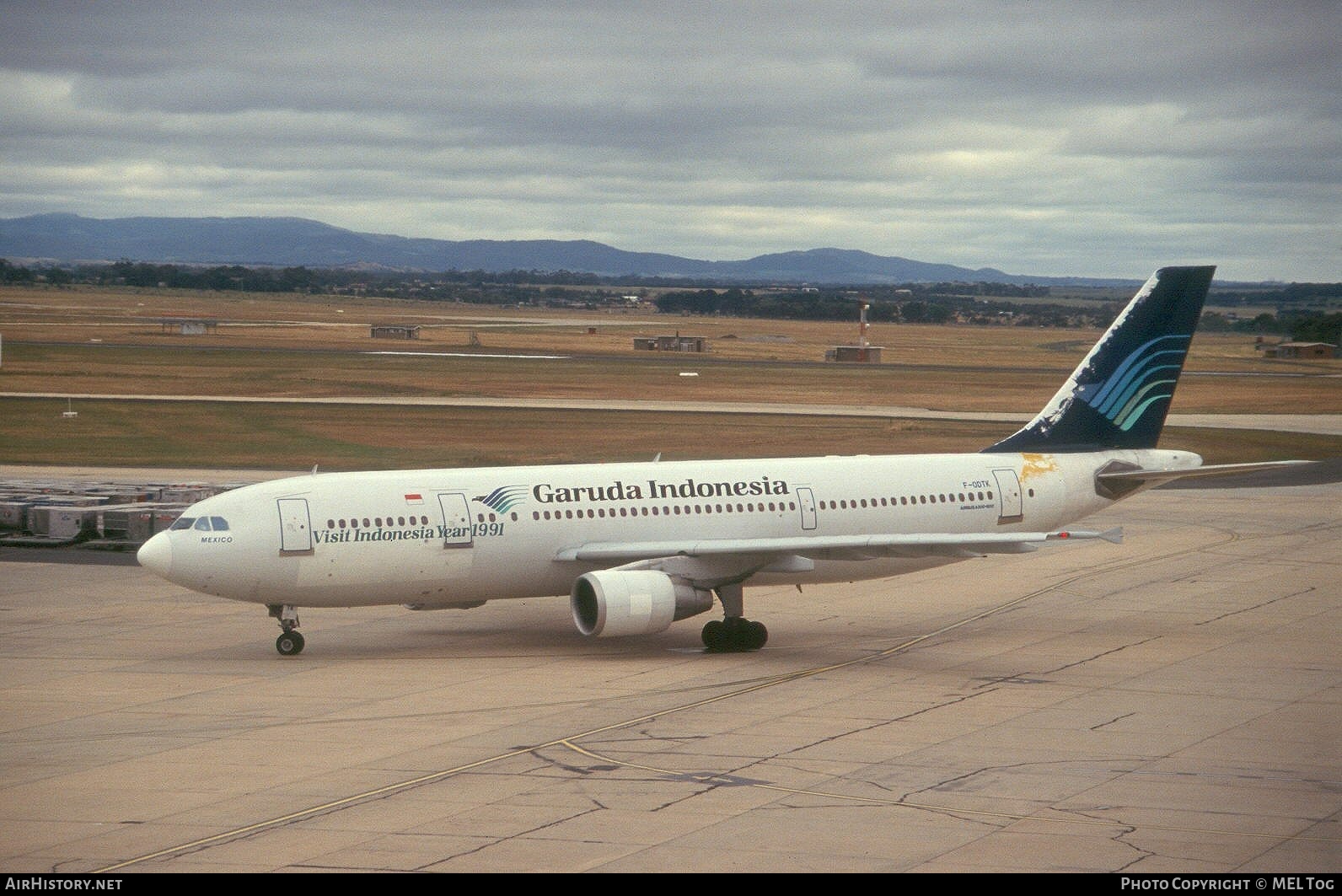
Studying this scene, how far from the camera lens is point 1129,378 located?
1750 inches

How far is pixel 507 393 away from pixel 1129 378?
7037cm

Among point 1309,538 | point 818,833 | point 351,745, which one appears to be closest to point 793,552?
point 351,745

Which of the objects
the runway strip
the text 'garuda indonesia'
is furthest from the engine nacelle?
the runway strip

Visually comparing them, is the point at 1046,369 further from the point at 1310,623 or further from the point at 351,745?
the point at 351,745

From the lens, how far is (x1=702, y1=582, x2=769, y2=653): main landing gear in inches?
1433

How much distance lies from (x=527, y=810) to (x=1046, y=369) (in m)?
128

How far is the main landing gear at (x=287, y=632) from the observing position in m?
35.4

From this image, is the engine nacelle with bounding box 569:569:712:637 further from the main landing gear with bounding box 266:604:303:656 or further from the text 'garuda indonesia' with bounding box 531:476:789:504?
the main landing gear with bounding box 266:604:303:656

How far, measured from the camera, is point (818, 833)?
21.3 meters

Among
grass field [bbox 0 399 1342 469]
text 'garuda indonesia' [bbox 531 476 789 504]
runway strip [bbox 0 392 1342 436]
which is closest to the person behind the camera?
text 'garuda indonesia' [bbox 531 476 789 504]

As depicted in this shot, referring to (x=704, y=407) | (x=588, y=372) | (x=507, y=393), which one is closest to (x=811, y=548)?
(x=704, y=407)

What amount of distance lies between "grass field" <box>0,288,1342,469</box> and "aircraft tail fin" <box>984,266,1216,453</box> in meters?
32.2

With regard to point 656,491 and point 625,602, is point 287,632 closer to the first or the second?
point 625,602

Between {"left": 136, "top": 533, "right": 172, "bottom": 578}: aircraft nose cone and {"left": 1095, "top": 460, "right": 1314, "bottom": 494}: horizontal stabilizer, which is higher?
{"left": 1095, "top": 460, "right": 1314, "bottom": 494}: horizontal stabilizer
